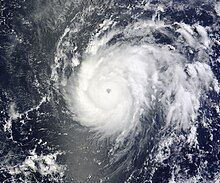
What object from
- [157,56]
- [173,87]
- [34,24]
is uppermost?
[34,24]

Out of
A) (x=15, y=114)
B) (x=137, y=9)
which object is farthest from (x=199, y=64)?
(x=15, y=114)

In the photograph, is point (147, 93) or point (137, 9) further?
point (137, 9)

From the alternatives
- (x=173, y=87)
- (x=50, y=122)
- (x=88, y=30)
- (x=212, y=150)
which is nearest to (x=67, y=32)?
(x=88, y=30)

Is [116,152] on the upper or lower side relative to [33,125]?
lower

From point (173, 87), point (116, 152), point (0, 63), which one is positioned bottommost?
point (116, 152)

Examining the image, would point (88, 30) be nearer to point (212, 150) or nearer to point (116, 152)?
point (116, 152)

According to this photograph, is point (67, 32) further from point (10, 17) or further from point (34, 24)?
point (10, 17)
